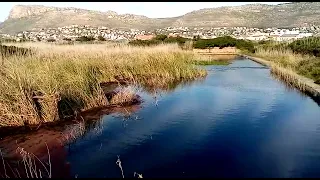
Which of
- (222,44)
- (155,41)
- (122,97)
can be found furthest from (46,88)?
(222,44)

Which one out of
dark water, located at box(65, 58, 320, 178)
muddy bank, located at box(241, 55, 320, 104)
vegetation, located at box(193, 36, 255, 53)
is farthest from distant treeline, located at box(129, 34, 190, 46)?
dark water, located at box(65, 58, 320, 178)

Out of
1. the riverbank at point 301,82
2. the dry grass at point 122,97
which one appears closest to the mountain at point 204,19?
the riverbank at point 301,82

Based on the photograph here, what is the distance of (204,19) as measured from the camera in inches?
3627

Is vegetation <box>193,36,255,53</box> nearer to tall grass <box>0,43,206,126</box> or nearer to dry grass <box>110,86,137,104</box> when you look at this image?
tall grass <box>0,43,206,126</box>

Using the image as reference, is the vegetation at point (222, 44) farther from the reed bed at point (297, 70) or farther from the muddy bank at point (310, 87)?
the muddy bank at point (310, 87)

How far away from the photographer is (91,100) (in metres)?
10.5

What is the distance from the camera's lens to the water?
6.18m

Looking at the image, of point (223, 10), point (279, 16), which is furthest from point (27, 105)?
point (223, 10)

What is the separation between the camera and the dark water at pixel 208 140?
20.3 feet

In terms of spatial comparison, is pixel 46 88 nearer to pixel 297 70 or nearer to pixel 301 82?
pixel 301 82

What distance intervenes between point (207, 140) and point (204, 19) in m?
86.6

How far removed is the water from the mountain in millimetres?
65573

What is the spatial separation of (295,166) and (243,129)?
7.54 feet

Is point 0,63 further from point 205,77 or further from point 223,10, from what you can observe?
point 223,10
